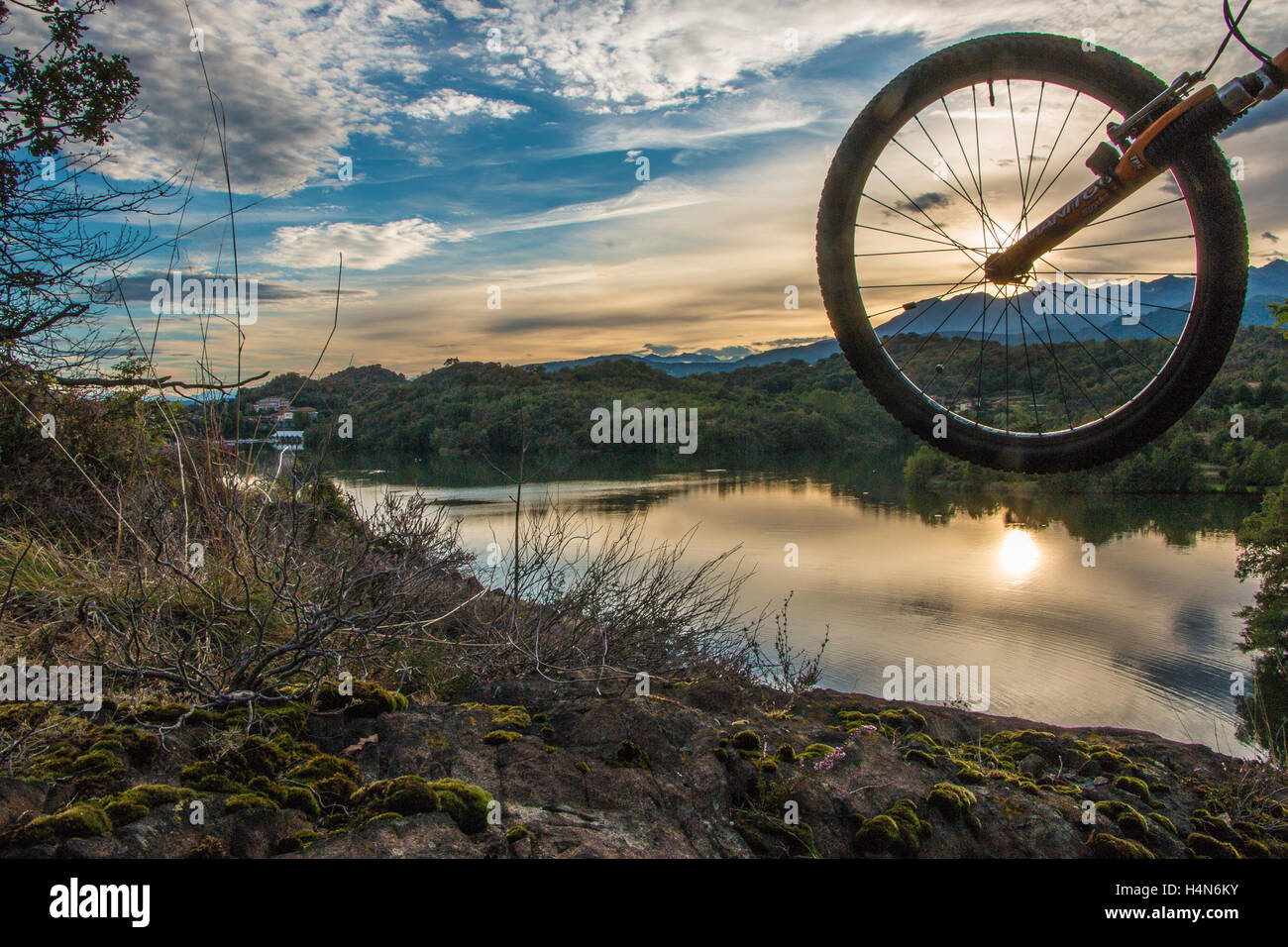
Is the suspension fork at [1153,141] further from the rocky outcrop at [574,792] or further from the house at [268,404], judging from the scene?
the house at [268,404]

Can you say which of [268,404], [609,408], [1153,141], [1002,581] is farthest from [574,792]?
[609,408]

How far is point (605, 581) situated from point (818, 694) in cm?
230

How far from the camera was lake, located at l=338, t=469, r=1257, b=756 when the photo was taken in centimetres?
1838

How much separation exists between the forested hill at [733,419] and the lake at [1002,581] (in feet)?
9.56

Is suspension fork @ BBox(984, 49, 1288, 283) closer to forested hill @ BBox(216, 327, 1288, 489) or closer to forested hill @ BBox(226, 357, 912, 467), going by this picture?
forested hill @ BBox(216, 327, 1288, 489)

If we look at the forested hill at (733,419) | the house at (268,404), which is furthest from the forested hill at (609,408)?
the house at (268,404)

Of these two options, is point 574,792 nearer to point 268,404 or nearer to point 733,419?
point 268,404

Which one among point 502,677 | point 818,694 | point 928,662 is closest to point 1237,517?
point 928,662

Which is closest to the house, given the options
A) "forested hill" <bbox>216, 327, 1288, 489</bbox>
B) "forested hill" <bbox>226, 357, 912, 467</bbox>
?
"forested hill" <bbox>216, 327, 1288, 489</bbox>

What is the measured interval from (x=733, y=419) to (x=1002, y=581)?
89.4 feet

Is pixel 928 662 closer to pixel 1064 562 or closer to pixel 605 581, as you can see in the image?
pixel 605 581

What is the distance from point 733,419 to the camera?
53.6 metres

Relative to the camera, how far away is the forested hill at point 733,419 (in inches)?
846

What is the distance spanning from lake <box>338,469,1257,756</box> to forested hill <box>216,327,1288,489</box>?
2.91 metres
